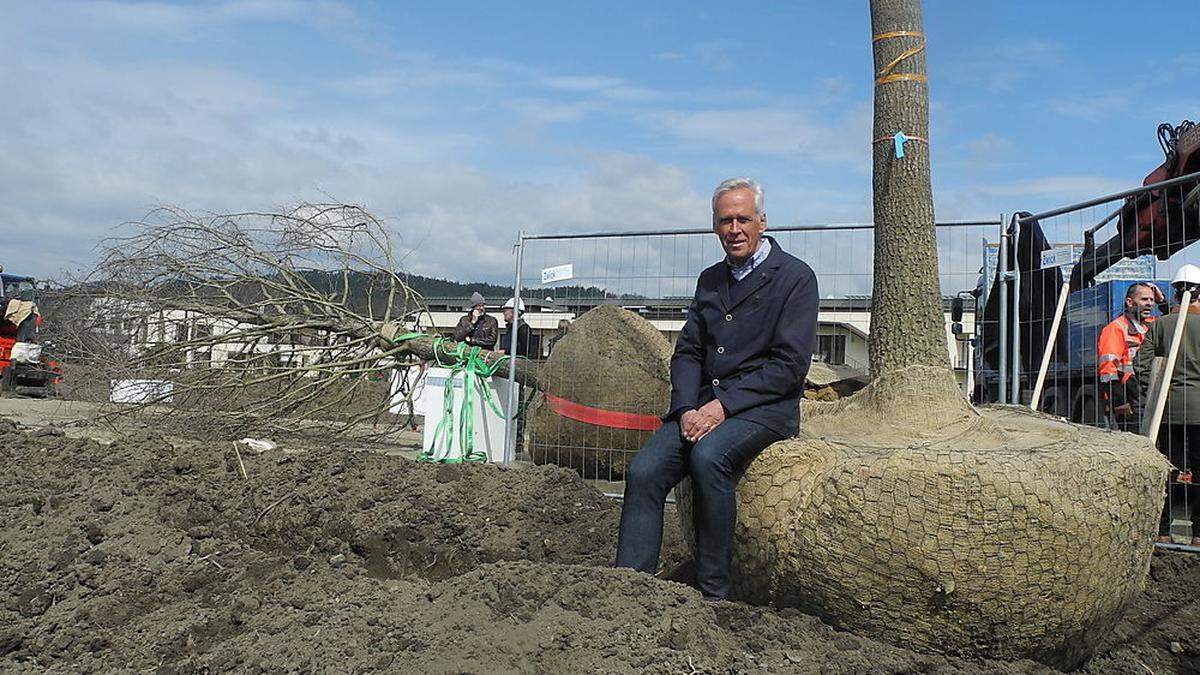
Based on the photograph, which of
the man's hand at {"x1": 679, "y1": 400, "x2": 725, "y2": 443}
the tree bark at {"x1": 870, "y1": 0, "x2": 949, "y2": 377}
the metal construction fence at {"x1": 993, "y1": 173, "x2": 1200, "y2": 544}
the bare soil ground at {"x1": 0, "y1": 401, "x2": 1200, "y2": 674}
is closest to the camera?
the bare soil ground at {"x1": 0, "y1": 401, "x2": 1200, "y2": 674}

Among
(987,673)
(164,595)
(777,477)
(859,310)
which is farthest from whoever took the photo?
(859,310)

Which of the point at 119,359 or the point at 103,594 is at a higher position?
the point at 119,359

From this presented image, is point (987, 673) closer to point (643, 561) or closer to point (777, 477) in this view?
point (777, 477)

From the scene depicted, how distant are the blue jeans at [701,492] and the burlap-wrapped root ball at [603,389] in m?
2.92

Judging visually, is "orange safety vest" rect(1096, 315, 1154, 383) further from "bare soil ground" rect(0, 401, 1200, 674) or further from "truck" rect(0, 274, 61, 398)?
"truck" rect(0, 274, 61, 398)

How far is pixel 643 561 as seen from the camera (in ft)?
11.1

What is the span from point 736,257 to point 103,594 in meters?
2.98

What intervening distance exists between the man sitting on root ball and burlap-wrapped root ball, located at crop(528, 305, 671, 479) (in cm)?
274

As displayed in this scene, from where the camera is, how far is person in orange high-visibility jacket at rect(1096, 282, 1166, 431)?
6390mm

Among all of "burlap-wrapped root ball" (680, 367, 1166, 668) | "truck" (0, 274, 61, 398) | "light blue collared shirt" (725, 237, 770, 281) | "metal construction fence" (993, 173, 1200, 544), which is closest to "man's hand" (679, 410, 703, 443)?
"burlap-wrapped root ball" (680, 367, 1166, 668)

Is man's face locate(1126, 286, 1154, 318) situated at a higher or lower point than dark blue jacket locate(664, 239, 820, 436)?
higher

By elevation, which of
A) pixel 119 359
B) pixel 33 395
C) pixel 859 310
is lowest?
pixel 33 395

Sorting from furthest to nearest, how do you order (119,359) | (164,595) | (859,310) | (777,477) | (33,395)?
(33,395)
(119,359)
(859,310)
(164,595)
(777,477)

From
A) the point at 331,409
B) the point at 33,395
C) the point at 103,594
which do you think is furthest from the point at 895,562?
the point at 33,395
